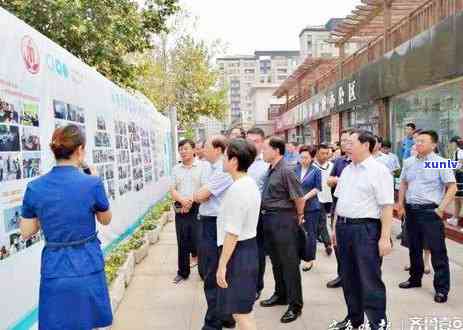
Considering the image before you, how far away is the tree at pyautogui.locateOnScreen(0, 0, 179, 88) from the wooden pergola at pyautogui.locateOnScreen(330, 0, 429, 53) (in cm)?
515

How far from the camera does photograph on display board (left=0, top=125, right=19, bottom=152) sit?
3.36 metres

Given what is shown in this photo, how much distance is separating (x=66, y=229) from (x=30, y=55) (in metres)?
1.93

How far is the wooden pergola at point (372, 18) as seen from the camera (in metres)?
12.4

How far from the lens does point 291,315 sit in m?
4.45

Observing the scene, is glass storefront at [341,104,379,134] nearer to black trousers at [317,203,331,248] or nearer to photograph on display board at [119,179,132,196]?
black trousers at [317,203,331,248]

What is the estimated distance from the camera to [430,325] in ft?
14.0

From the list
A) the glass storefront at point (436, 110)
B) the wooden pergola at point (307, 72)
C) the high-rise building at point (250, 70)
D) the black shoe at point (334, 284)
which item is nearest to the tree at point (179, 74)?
the wooden pergola at point (307, 72)

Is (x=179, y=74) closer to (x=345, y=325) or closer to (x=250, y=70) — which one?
(x=345, y=325)

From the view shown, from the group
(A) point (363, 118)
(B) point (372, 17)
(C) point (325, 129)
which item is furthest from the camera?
(C) point (325, 129)

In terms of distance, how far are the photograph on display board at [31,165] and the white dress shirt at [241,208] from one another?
159 cm

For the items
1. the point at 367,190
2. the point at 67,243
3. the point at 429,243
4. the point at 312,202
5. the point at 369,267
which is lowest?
the point at 429,243

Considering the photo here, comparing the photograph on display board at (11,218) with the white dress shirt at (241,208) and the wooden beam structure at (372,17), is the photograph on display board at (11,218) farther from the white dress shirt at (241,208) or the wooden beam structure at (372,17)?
the wooden beam structure at (372,17)

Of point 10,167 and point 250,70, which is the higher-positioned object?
point 250,70

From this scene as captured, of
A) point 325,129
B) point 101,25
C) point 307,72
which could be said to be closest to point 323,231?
point 101,25
